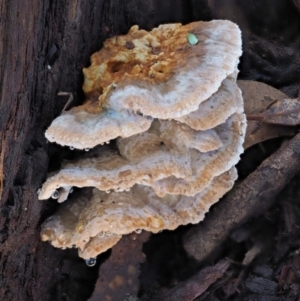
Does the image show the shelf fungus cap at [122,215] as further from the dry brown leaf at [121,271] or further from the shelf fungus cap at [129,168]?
the dry brown leaf at [121,271]

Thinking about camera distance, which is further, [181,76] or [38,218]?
[38,218]

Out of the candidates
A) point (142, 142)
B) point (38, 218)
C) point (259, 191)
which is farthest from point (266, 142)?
point (38, 218)

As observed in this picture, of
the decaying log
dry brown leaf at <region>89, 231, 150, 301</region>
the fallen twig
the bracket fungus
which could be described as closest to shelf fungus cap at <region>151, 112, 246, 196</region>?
the bracket fungus

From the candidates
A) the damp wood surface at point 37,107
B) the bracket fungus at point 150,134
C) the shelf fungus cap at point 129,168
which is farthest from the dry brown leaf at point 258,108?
the shelf fungus cap at point 129,168

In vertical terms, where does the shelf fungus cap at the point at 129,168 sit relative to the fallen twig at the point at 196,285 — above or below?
above

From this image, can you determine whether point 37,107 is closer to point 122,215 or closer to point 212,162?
point 122,215

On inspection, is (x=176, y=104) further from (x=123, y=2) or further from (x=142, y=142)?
(x=123, y=2)

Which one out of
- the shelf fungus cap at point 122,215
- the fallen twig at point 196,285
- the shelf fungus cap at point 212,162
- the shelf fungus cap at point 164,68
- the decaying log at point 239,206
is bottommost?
the fallen twig at point 196,285
